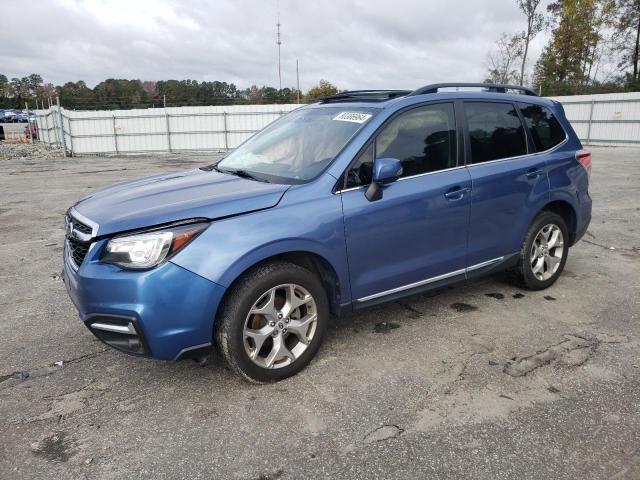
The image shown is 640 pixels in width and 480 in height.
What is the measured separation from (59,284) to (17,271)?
0.88 meters

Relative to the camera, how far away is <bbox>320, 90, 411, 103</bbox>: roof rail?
159 inches

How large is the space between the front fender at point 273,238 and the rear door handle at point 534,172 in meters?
2.01

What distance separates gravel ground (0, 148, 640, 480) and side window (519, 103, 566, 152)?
138 centimetres

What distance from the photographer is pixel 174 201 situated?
3121 millimetres

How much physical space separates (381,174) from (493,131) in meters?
1.52

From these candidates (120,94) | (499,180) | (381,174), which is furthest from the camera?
(120,94)

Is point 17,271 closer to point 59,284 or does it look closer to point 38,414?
point 59,284

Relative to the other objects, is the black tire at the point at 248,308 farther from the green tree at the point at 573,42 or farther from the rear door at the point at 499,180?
the green tree at the point at 573,42

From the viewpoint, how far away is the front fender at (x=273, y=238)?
2842 mm

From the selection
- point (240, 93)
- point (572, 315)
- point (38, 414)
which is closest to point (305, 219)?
point (38, 414)

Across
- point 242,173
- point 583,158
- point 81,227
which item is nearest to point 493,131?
point 583,158

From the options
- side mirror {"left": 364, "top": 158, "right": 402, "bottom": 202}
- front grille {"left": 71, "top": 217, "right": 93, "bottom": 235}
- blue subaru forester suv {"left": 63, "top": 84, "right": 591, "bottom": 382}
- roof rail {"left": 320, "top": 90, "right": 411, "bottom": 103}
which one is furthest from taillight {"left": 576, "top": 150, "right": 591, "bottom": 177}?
front grille {"left": 71, "top": 217, "right": 93, "bottom": 235}

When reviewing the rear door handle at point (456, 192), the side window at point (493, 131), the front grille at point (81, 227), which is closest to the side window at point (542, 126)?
the side window at point (493, 131)

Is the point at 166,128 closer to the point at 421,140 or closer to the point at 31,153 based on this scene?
the point at 31,153
